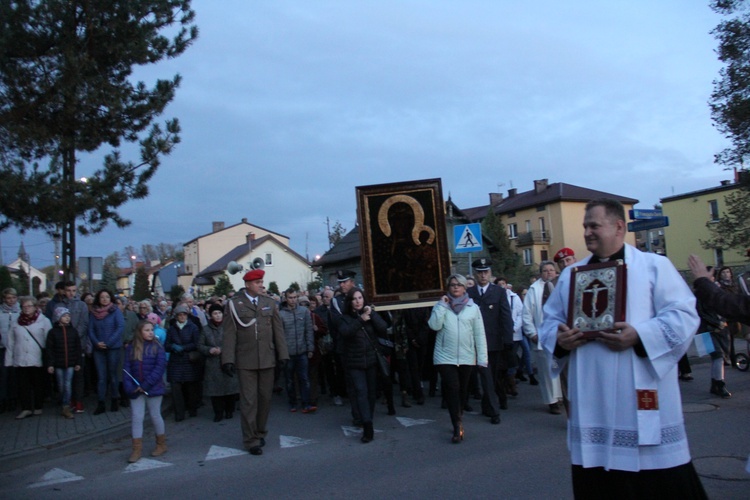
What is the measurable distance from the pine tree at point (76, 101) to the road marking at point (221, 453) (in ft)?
17.4

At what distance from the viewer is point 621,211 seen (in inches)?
143

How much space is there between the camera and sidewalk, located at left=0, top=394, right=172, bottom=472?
8.33 meters

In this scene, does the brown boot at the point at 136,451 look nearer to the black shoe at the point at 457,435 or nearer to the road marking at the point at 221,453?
the road marking at the point at 221,453

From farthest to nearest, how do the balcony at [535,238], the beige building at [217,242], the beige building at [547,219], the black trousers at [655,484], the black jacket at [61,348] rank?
the beige building at [217,242] → the balcony at [535,238] → the beige building at [547,219] → the black jacket at [61,348] → the black trousers at [655,484]

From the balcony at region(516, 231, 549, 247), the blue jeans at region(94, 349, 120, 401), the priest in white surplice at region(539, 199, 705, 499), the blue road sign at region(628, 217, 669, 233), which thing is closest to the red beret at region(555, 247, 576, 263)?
the blue road sign at region(628, 217, 669, 233)

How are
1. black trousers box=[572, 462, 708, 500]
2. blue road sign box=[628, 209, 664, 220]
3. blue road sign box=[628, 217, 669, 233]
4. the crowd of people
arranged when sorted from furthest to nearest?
blue road sign box=[628, 209, 664, 220], blue road sign box=[628, 217, 669, 233], the crowd of people, black trousers box=[572, 462, 708, 500]

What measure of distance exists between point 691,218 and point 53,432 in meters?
51.2

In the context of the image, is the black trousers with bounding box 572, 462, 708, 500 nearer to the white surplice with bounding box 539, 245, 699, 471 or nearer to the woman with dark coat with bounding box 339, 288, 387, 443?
the white surplice with bounding box 539, 245, 699, 471

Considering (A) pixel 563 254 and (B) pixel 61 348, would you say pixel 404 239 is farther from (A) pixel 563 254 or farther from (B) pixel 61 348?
(B) pixel 61 348

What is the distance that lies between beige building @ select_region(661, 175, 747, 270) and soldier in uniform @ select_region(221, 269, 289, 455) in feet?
152

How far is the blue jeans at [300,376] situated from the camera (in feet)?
35.7

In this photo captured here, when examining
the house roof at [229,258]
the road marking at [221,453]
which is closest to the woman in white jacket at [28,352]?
the road marking at [221,453]

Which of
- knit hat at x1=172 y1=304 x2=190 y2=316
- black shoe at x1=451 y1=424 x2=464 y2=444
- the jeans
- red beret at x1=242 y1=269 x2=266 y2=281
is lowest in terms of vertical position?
black shoe at x1=451 y1=424 x2=464 y2=444

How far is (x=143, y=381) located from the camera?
813 cm
